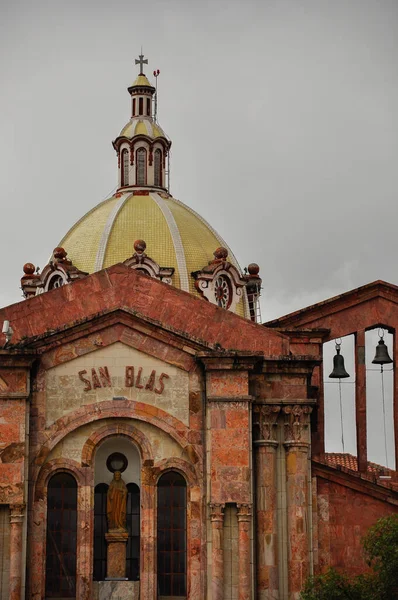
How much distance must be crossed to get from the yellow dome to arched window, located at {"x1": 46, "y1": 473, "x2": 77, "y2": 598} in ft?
101

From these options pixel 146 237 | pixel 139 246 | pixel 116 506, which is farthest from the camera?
pixel 146 237

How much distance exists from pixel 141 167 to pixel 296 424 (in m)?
37.5

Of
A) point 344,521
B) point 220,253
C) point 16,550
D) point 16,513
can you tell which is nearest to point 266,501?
point 344,521

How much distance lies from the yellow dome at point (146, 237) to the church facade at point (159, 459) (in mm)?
29580

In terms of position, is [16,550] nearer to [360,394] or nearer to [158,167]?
[360,394]

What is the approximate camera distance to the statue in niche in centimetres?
5066

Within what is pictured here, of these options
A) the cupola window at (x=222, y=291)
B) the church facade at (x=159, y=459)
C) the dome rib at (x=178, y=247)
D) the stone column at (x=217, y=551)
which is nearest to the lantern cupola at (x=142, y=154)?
the dome rib at (x=178, y=247)

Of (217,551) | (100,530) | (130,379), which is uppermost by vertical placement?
(130,379)

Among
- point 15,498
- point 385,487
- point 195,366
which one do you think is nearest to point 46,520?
point 15,498

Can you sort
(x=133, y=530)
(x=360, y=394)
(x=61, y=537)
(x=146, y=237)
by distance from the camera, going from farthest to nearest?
1. (x=146, y=237)
2. (x=360, y=394)
3. (x=133, y=530)
4. (x=61, y=537)

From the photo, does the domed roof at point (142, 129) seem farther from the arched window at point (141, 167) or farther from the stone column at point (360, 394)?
the stone column at point (360, 394)

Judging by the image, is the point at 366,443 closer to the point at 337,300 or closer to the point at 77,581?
the point at 337,300

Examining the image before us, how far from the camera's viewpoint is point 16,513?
49250mm

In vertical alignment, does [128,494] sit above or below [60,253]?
below
